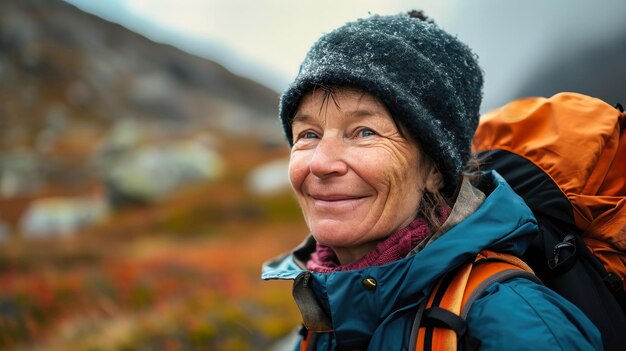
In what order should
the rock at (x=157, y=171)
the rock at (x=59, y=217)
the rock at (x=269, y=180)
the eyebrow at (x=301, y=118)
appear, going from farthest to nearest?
the rock at (x=157, y=171) < the rock at (x=269, y=180) < the rock at (x=59, y=217) < the eyebrow at (x=301, y=118)

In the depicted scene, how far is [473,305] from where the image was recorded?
5.13ft

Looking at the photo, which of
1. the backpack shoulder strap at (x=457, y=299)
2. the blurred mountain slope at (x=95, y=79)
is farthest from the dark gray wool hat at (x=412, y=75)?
the blurred mountain slope at (x=95, y=79)

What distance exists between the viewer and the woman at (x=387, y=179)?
5.69 ft

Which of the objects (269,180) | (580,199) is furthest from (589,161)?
(269,180)

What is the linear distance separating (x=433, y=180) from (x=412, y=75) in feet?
1.61

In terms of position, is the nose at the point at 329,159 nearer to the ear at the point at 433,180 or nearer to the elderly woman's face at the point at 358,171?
the elderly woman's face at the point at 358,171

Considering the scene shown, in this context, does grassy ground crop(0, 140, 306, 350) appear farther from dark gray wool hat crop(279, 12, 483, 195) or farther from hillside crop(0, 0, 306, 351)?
dark gray wool hat crop(279, 12, 483, 195)

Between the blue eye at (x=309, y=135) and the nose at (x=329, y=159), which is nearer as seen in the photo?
the nose at (x=329, y=159)

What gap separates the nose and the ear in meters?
0.42

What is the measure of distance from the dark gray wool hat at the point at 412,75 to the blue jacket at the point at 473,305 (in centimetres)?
33

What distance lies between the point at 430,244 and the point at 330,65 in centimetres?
80

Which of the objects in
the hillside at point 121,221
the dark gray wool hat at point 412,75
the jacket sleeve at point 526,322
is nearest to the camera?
the jacket sleeve at point 526,322

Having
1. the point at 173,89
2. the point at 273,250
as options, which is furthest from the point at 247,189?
the point at 173,89

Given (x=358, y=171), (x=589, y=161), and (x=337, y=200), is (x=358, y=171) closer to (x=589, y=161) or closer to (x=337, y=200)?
(x=337, y=200)
